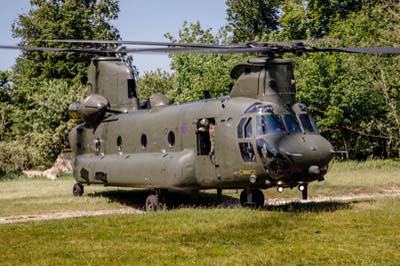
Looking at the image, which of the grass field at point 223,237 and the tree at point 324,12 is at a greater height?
the tree at point 324,12

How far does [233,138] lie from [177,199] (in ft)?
19.6

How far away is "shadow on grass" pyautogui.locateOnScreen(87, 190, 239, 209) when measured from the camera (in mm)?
20188

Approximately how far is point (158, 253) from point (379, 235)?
15.0 feet

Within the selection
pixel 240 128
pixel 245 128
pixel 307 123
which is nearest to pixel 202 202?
pixel 240 128

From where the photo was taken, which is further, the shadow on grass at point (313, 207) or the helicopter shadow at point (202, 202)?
the helicopter shadow at point (202, 202)

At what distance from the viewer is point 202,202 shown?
21359 millimetres

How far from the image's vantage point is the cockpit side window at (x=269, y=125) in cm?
1580

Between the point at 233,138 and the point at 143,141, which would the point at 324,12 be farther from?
the point at 233,138

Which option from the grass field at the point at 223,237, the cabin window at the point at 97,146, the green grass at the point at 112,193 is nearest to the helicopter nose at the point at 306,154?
the grass field at the point at 223,237

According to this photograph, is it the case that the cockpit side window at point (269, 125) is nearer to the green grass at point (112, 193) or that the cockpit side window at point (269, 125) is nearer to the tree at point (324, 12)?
the green grass at point (112, 193)

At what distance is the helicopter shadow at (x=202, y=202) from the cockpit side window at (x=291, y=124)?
2.09m

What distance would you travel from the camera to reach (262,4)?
82.4 m

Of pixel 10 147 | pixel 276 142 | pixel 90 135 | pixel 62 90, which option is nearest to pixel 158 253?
pixel 276 142

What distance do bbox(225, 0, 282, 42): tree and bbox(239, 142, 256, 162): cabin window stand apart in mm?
66243
